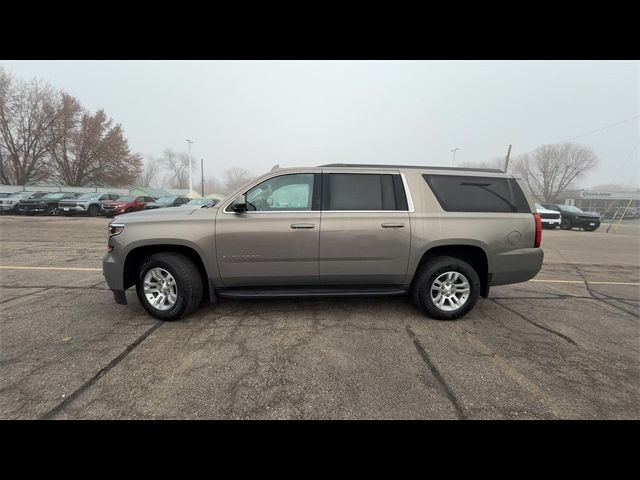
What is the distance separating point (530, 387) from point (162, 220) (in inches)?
162

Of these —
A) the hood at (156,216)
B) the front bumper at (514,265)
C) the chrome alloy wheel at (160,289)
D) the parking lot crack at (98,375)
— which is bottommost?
the parking lot crack at (98,375)

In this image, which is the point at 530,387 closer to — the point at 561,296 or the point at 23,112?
the point at 561,296

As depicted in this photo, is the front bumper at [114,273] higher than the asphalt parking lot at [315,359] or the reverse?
higher

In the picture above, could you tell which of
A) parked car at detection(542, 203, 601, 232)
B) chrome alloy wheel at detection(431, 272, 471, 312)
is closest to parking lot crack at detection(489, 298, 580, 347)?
chrome alloy wheel at detection(431, 272, 471, 312)

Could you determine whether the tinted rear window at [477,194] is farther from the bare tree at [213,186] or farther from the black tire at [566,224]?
the bare tree at [213,186]

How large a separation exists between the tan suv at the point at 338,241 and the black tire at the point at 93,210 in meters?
19.5

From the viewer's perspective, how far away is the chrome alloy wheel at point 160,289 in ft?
11.5

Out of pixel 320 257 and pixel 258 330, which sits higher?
pixel 320 257

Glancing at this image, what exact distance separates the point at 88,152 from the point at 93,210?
71.9ft

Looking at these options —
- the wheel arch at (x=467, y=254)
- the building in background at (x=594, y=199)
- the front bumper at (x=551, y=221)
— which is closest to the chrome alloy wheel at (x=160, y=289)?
the wheel arch at (x=467, y=254)

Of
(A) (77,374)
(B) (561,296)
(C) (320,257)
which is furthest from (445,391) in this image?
(B) (561,296)

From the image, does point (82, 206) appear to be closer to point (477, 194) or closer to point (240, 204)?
point (240, 204)

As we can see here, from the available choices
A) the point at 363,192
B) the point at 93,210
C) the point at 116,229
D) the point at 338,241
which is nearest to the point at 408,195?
the point at 363,192

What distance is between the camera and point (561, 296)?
488 centimetres
